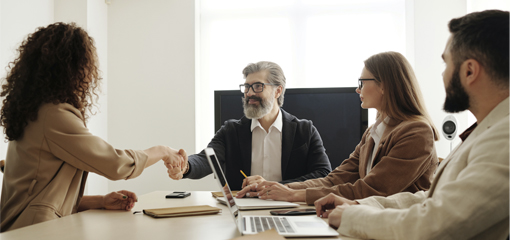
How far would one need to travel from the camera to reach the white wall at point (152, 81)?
4727mm

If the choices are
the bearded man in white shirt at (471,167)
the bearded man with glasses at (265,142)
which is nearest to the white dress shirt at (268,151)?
the bearded man with glasses at (265,142)

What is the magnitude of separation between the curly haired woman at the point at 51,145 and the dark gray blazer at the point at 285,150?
3.68ft

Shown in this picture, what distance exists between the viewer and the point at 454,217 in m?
0.93

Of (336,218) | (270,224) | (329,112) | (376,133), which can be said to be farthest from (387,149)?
(329,112)

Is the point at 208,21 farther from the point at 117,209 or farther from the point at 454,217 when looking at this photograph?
the point at 454,217

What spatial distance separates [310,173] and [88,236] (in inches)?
66.9

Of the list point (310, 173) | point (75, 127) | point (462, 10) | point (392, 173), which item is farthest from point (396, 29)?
point (75, 127)

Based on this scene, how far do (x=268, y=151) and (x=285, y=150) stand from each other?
13 cm

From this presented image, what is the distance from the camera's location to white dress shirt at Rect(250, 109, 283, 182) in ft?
9.50

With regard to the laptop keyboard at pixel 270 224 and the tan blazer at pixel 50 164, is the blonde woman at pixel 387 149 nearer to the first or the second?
the laptop keyboard at pixel 270 224

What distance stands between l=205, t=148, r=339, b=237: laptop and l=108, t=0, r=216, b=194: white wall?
335cm

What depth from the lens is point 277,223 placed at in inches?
51.4

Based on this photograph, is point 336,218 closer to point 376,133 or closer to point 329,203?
point 329,203

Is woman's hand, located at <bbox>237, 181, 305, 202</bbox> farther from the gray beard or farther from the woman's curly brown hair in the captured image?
the gray beard
